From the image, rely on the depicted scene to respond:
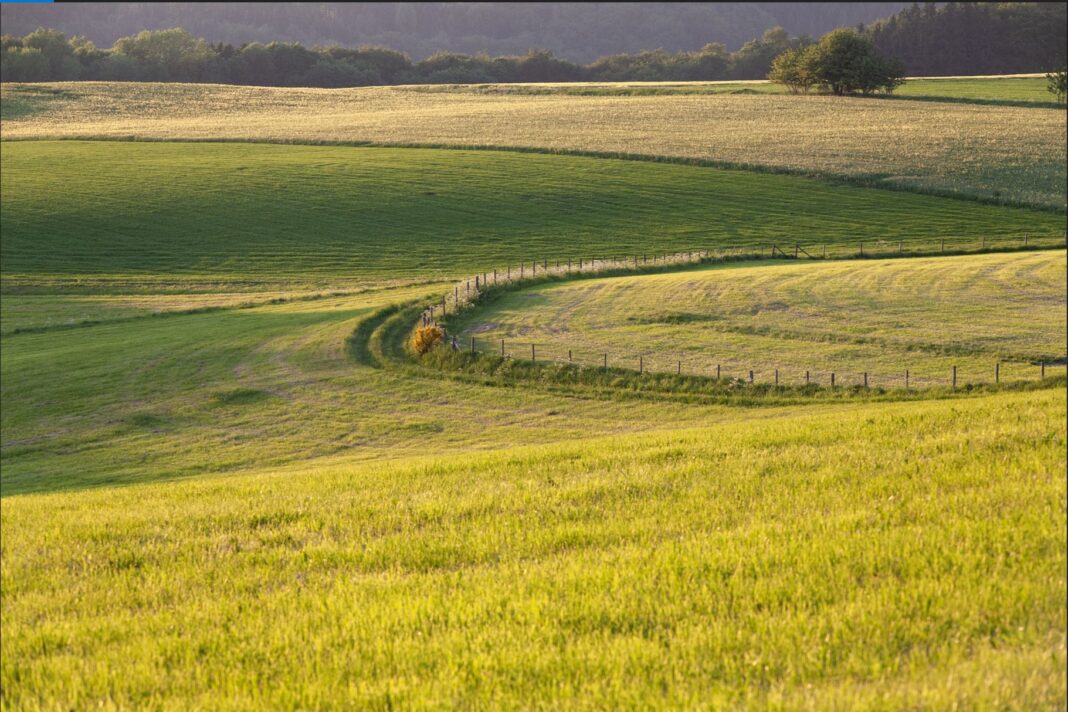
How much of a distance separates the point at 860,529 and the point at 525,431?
20981mm

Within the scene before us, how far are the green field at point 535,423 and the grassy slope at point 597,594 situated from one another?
0.11ft

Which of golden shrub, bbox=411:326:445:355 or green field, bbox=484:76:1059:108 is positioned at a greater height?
green field, bbox=484:76:1059:108

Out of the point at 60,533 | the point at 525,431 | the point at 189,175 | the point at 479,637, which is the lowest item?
the point at 525,431

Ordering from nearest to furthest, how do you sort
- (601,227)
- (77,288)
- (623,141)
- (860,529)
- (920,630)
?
(920,630) < (860,529) < (77,288) < (601,227) < (623,141)

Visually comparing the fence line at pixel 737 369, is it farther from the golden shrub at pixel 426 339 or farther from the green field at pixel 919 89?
the green field at pixel 919 89

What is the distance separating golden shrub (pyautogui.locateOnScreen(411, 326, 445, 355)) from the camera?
36531mm

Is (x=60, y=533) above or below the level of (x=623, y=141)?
below

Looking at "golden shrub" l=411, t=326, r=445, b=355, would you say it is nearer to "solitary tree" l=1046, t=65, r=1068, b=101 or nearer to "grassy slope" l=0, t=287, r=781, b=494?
"grassy slope" l=0, t=287, r=781, b=494

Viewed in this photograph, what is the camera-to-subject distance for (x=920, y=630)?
17.2 ft

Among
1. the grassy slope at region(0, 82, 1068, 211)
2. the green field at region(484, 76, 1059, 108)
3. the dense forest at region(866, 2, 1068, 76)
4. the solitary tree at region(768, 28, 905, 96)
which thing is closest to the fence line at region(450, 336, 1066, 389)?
the dense forest at region(866, 2, 1068, 76)

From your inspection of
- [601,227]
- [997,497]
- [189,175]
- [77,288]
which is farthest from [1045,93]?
[997,497]

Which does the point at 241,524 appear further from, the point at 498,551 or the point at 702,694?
the point at 702,694

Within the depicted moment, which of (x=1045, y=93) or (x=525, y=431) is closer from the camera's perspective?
(x=525, y=431)

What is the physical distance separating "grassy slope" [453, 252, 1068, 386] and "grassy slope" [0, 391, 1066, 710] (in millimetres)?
20750
